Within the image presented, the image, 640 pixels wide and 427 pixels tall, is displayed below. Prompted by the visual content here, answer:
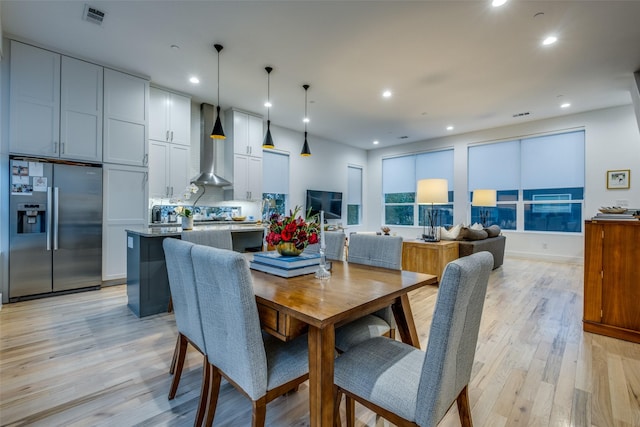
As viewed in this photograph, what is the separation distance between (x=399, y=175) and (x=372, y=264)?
680 cm

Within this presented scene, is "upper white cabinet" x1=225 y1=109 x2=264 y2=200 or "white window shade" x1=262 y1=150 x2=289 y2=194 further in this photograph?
"white window shade" x1=262 y1=150 x2=289 y2=194

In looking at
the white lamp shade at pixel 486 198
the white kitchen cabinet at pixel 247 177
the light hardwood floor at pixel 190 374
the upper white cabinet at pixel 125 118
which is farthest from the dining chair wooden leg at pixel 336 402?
the white lamp shade at pixel 486 198

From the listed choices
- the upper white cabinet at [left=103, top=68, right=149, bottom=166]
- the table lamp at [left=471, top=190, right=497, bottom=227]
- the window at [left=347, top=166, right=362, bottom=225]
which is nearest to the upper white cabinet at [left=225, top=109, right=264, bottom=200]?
the upper white cabinet at [left=103, top=68, right=149, bottom=166]

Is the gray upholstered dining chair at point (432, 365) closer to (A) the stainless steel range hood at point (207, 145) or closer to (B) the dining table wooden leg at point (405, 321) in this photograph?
(B) the dining table wooden leg at point (405, 321)

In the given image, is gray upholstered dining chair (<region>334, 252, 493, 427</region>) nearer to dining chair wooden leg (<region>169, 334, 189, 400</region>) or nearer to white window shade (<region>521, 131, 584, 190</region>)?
dining chair wooden leg (<region>169, 334, 189, 400</region>)

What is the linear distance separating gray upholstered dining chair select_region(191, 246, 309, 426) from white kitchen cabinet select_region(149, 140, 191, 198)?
3.87 m

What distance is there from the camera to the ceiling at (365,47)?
110 inches

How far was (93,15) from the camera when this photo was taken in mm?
2863

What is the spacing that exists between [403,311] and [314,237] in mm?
657

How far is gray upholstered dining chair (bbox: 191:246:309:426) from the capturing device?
3.43 feet

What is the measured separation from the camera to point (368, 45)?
335cm

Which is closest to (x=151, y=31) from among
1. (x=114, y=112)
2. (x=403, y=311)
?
(x=114, y=112)

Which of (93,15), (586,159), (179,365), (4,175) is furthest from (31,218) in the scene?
(586,159)

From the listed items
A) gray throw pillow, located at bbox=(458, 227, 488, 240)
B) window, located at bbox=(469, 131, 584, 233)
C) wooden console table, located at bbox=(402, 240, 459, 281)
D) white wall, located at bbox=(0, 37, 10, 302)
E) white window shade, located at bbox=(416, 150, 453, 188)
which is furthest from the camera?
white window shade, located at bbox=(416, 150, 453, 188)
